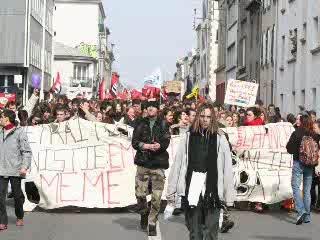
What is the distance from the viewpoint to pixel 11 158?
12.8 meters

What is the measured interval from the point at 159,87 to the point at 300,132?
23.8m

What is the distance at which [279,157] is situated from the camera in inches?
656

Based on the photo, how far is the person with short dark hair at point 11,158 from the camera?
1277cm

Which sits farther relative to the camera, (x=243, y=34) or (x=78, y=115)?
(x=243, y=34)

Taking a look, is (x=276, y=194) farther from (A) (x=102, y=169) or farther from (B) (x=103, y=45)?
(B) (x=103, y=45)

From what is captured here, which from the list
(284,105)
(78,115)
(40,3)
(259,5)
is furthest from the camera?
(40,3)

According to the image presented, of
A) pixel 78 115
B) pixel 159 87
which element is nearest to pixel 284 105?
pixel 159 87

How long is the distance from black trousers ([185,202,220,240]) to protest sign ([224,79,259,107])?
60.8 feet

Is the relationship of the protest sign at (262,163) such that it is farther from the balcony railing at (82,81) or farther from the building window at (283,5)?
the balcony railing at (82,81)

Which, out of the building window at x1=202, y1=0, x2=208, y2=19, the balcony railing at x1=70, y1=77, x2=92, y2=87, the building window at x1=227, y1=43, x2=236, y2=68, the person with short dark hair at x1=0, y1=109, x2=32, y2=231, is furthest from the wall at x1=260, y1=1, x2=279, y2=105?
the balcony railing at x1=70, y1=77, x2=92, y2=87

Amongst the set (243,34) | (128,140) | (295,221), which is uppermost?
(243,34)

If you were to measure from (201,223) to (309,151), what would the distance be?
529 centimetres

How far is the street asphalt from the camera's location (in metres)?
12.3

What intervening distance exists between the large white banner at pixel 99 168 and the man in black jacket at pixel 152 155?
292 cm
